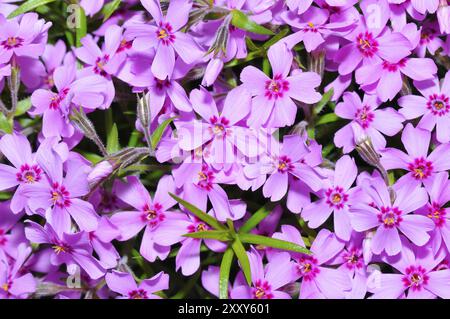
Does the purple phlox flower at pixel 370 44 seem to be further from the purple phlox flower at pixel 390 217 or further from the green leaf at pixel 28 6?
the green leaf at pixel 28 6

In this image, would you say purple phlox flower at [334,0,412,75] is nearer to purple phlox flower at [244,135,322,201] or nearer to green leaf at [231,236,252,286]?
purple phlox flower at [244,135,322,201]

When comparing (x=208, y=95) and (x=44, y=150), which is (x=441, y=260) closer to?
(x=208, y=95)

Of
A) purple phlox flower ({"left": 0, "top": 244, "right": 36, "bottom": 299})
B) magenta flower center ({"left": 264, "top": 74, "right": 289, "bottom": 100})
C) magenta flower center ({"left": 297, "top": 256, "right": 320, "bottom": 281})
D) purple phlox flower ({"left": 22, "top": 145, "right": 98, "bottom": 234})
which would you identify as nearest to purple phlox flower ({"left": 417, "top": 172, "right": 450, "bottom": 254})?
magenta flower center ({"left": 297, "top": 256, "right": 320, "bottom": 281})

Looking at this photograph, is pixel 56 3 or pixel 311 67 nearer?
pixel 311 67

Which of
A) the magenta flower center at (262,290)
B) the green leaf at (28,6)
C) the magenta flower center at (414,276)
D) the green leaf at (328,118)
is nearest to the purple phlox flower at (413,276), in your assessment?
the magenta flower center at (414,276)
